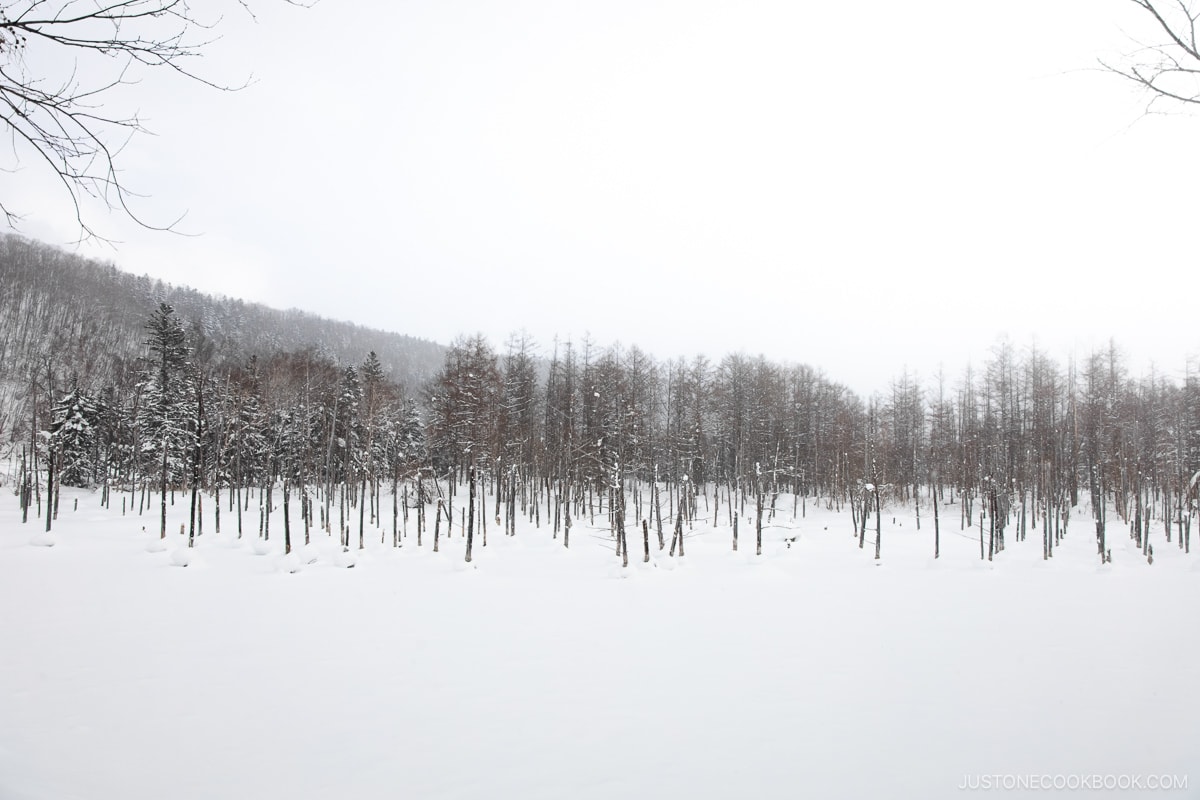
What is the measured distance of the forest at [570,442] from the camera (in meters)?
28.5

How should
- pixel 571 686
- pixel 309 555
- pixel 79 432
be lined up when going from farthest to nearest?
pixel 79 432, pixel 309 555, pixel 571 686

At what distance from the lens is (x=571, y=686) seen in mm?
7180

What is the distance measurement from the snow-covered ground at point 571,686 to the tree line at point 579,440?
12630 mm

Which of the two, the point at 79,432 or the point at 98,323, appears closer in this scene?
the point at 79,432

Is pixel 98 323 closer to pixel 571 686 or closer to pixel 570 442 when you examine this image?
pixel 570 442

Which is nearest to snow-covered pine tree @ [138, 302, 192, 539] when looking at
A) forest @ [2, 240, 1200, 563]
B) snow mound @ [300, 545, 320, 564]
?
forest @ [2, 240, 1200, 563]

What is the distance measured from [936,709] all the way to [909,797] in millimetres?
2339

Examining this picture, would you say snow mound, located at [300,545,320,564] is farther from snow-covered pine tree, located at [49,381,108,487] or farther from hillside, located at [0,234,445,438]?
hillside, located at [0,234,445,438]

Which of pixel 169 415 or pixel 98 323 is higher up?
pixel 98 323

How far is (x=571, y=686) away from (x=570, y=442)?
23.4 m

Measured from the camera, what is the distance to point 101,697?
20.5ft

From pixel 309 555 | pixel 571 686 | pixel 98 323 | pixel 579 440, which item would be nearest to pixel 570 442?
pixel 579 440

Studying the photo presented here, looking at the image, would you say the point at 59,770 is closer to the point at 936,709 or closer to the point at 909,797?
the point at 909,797

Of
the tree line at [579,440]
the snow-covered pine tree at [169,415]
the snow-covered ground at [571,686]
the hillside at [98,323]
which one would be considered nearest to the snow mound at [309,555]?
the snow-covered ground at [571,686]
